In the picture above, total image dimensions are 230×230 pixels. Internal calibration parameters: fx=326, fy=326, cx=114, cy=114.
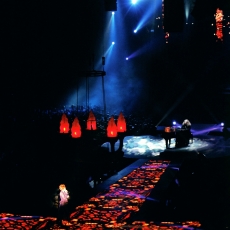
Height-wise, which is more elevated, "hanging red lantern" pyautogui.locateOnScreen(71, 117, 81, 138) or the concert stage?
"hanging red lantern" pyautogui.locateOnScreen(71, 117, 81, 138)

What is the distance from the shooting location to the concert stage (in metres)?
5.85

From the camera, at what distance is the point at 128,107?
74.2 ft

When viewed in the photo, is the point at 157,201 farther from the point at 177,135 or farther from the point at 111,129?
the point at 177,135

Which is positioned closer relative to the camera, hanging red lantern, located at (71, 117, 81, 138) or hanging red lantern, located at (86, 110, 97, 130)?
hanging red lantern, located at (71, 117, 81, 138)

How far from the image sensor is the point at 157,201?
6.94m

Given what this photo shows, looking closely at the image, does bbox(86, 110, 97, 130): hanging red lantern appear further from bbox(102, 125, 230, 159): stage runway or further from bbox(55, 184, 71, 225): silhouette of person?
bbox(102, 125, 230, 159): stage runway

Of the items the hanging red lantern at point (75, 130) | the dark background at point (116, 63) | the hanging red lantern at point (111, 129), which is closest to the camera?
the hanging red lantern at point (75, 130)

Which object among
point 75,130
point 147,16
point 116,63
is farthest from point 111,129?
point 116,63

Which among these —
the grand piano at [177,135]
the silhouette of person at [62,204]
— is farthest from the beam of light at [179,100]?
the silhouette of person at [62,204]

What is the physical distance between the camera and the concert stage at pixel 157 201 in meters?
5.85

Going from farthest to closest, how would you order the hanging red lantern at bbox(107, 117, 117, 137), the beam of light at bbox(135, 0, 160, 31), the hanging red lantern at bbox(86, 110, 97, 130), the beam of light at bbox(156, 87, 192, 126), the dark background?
the beam of light at bbox(135, 0, 160, 31)
the beam of light at bbox(156, 87, 192, 126)
the dark background
the hanging red lantern at bbox(86, 110, 97, 130)
the hanging red lantern at bbox(107, 117, 117, 137)

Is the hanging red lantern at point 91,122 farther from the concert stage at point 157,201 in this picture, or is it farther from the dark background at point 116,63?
the dark background at point 116,63

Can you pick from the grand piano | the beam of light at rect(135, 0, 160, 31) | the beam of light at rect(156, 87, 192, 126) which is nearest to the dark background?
the beam of light at rect(156, 87, 192, 126)

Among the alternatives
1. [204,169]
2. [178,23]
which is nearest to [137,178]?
[204,169]
